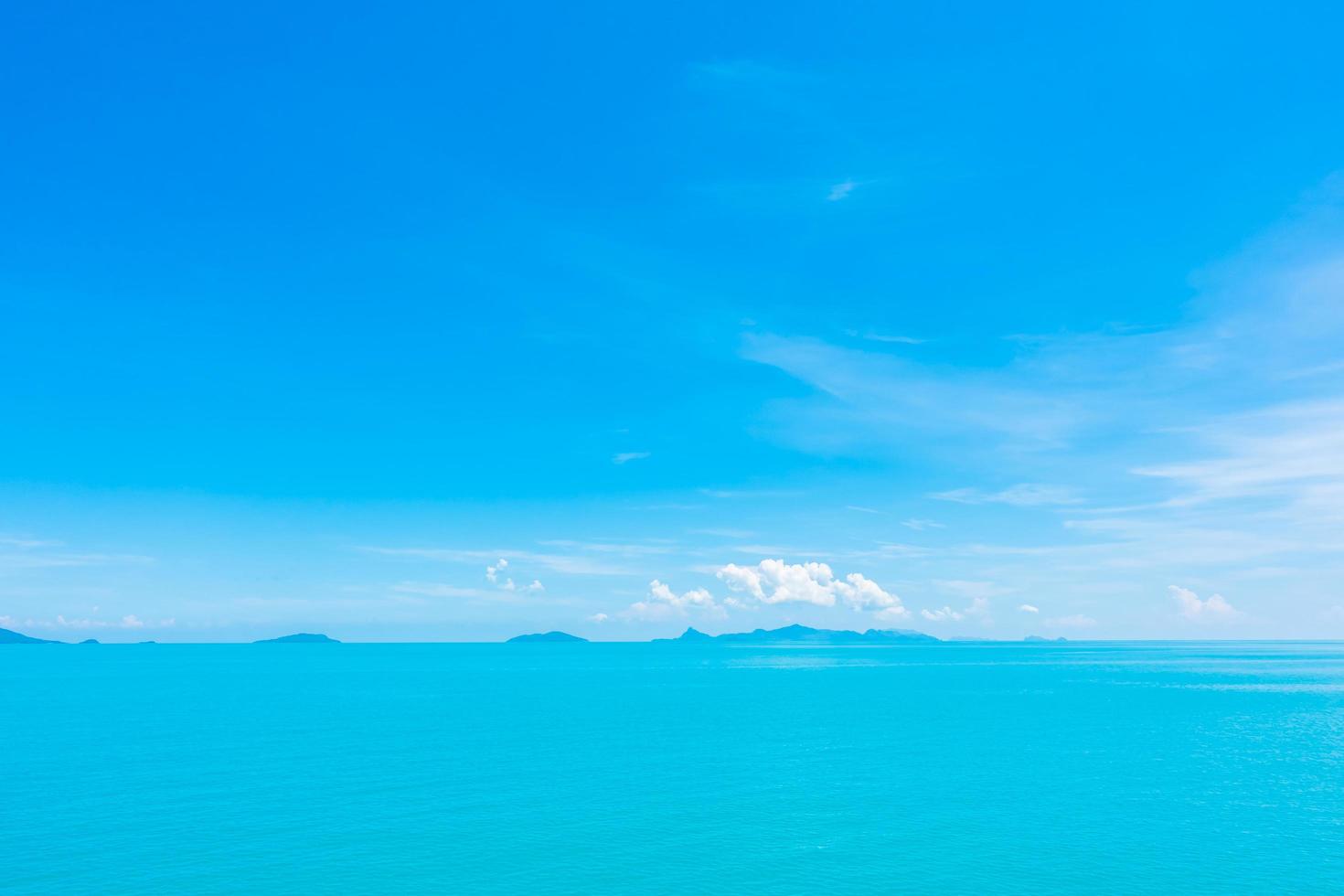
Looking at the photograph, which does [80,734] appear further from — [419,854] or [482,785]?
[419,854]

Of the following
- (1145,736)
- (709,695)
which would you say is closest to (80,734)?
(709,695)

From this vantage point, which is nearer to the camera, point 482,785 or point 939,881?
point 939,881

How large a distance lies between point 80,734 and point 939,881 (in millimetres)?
87679

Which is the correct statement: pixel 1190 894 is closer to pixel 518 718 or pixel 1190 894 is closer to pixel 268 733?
pixel 518 718

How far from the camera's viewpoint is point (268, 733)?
8519 cm

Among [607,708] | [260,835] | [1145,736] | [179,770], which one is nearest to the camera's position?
[260,835]

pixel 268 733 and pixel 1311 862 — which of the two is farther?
pixel 268 733

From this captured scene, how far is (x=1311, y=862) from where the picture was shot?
136 feet

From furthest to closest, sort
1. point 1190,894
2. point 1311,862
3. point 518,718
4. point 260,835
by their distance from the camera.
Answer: point 518,718, point 260,835, point 1311,862, point 1190,894

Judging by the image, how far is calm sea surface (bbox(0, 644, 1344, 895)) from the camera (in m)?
39.3

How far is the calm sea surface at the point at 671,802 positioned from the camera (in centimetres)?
3931

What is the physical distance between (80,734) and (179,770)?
31753 mm

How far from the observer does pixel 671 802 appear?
5359cm

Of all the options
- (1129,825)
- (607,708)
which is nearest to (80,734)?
(607,708)
